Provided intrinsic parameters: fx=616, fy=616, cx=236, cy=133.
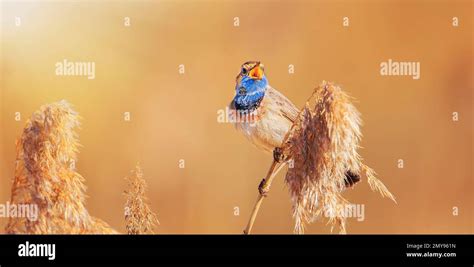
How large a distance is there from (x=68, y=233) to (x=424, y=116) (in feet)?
8.89

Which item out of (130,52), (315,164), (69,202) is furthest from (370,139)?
(69,202)

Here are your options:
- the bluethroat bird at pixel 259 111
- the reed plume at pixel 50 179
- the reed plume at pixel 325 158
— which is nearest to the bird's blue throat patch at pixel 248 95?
the bluethroat bird at pixel 259 111

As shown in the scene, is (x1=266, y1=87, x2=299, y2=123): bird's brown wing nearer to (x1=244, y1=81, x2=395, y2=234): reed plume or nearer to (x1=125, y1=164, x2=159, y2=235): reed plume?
(x1=244, y1=81, x2=395, y2=234): reed plume

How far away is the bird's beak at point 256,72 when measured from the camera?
3.39 metres

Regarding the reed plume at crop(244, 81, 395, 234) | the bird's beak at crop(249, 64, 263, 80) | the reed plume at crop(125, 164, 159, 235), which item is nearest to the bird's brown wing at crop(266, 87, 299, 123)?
the bird's beak at crop(249, 64, 263, 80)

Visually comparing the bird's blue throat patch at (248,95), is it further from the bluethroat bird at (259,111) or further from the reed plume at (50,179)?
the reed plume at (50,179)

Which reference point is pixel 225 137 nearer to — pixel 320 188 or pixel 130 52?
→ pixel 130 52

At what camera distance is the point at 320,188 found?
6.58ft

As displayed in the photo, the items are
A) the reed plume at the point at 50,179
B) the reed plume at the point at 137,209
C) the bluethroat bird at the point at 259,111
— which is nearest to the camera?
the reed plume at the point at 50,179

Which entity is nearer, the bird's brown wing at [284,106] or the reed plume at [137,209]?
the reed plume at [137,209]
